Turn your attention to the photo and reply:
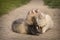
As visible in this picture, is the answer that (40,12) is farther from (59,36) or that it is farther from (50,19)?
(59,36)

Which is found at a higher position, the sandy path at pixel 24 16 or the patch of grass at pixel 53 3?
the patch of grass at pixel 53 3

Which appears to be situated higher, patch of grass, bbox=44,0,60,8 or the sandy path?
patch of grass, bbox=44,0,60,8

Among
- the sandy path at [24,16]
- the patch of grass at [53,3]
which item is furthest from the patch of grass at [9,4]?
the patch of grass at [53,3]

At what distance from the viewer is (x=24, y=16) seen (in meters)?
1.13

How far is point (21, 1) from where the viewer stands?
1154 mm

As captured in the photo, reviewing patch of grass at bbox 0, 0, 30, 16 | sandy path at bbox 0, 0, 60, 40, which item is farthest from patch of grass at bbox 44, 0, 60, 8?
patch of grass at bbox 0, 0, 30, 16

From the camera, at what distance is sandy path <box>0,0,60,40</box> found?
111 cm

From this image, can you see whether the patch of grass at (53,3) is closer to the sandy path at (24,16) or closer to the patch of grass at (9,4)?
the sandy path at (24,16)

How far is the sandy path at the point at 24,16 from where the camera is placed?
111 centimetres

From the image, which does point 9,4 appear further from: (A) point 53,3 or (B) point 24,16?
(A) point 53,3

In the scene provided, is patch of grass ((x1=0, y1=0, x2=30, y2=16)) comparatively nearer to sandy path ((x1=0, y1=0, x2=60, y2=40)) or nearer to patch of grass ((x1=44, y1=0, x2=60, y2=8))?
sandy path ((x1=0, y1=0, x2=60, y2=40))

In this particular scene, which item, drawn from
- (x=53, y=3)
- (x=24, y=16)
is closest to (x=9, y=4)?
(x=24, y=16)

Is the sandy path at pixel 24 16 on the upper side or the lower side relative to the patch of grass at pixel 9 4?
lower

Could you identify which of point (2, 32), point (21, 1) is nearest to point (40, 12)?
point (21, 1)
